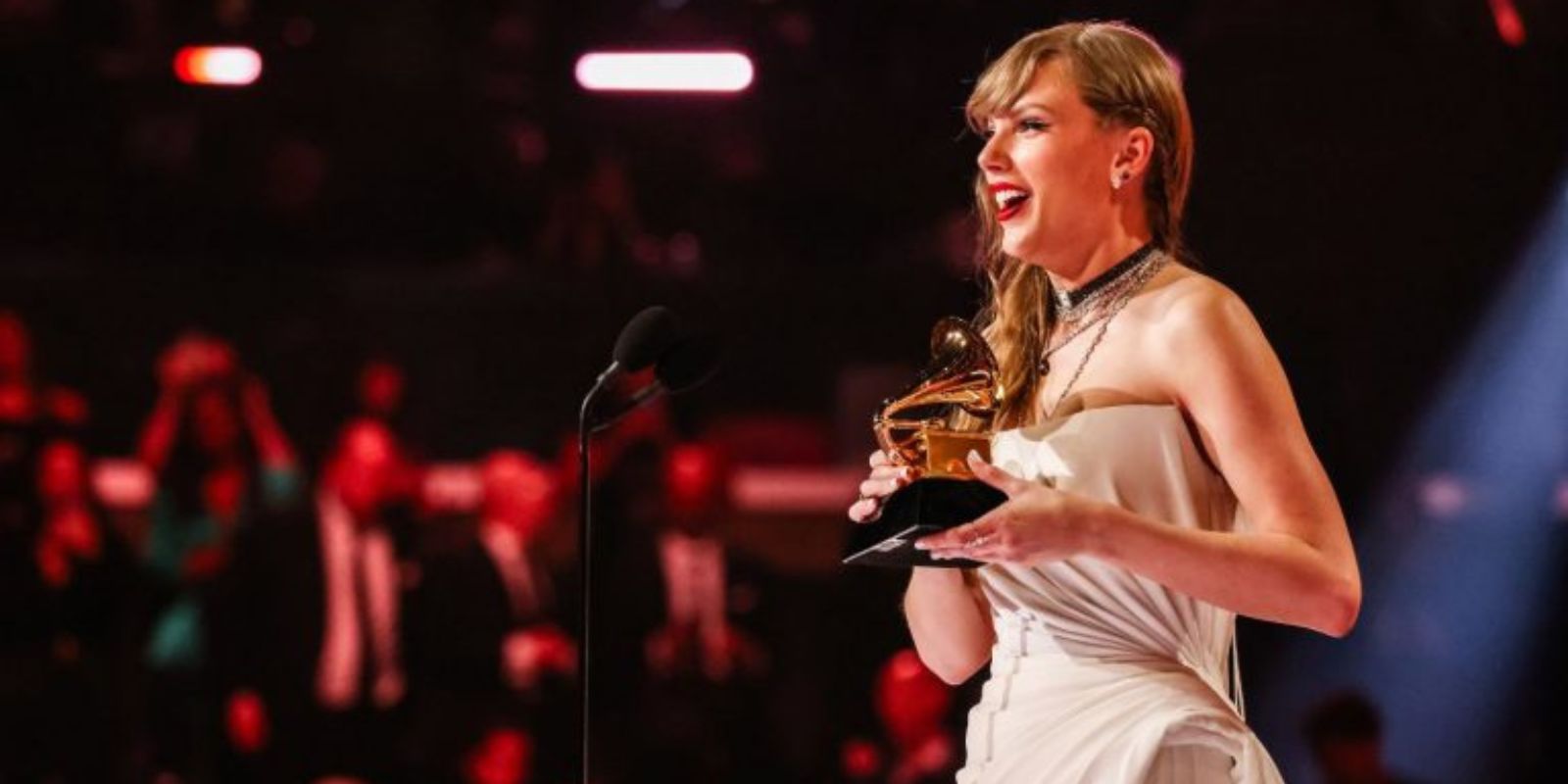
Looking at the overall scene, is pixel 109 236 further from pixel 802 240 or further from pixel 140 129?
pixel 802 240

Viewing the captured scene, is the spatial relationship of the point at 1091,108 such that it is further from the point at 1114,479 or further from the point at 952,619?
the point at 952,619

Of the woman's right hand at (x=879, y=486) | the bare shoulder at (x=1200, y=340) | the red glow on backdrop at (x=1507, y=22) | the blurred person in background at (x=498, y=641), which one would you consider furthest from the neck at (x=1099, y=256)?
the red glow on backdrop at (x=1507, y=22)

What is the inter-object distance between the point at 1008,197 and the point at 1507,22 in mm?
4558

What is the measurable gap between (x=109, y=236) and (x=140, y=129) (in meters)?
0.39

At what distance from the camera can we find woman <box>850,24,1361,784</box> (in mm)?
2307

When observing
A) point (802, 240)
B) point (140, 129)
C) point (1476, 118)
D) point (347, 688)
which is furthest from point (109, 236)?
point (1476, 118)

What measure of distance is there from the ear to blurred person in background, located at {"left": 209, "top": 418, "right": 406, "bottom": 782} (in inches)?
180

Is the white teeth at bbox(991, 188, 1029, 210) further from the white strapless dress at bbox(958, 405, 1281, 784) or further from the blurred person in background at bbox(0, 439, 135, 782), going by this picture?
the blurred person in background at bbox(0, 439, 135, 782)

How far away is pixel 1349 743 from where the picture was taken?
584 cm

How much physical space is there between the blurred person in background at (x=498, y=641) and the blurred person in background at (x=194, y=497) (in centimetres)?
66

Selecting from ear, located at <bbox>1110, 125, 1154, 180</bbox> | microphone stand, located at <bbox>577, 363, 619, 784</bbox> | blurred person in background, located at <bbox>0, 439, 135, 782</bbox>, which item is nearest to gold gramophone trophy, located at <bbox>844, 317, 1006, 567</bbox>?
ear, located at <bbox>1110, 125, 1154, 180</bbox>

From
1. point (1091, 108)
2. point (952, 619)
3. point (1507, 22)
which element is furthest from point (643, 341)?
point (1507, 22)

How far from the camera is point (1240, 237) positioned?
690 cm

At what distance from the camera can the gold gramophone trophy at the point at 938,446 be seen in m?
2.20
